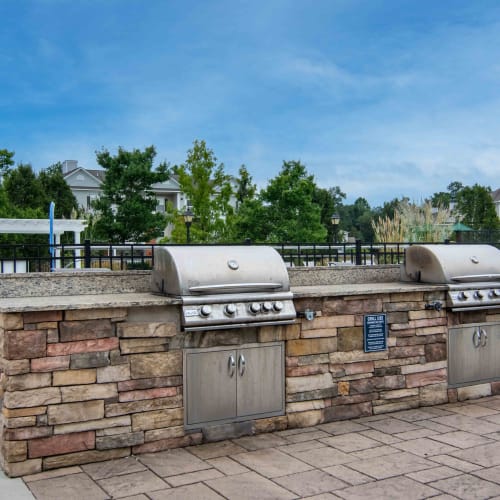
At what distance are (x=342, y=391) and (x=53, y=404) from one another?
7.09 ft

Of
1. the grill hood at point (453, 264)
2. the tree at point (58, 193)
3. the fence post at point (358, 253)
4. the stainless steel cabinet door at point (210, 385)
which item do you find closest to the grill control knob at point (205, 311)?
the stainless steel cabinet door at point (210, 385)

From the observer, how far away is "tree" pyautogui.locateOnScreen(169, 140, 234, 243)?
18.8 meters

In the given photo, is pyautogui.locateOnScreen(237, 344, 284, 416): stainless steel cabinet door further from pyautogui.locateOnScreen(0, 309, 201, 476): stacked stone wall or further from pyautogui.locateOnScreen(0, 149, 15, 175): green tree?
pyautogui.locateOnScreen(0, 149, 15, 175): green tree

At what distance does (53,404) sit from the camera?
3.58 m

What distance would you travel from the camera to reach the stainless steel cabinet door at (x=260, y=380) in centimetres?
416

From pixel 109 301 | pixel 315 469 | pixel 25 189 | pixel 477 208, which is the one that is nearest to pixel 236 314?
pixel 109 301

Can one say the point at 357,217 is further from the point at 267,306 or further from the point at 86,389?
the point at 86,389

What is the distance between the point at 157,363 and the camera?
390cm

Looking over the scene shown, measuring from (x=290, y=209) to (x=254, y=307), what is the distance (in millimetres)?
13961

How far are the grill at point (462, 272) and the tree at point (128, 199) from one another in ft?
52.5

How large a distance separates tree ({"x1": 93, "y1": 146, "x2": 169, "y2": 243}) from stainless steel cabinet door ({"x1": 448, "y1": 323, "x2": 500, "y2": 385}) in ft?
53.4

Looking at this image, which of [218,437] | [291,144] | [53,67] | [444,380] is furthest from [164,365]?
[291,144]

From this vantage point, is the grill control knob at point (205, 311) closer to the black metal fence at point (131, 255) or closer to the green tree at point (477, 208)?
the black metal fence at point (131, 255)

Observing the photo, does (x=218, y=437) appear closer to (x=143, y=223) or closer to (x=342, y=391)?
(x=342, y=391)
